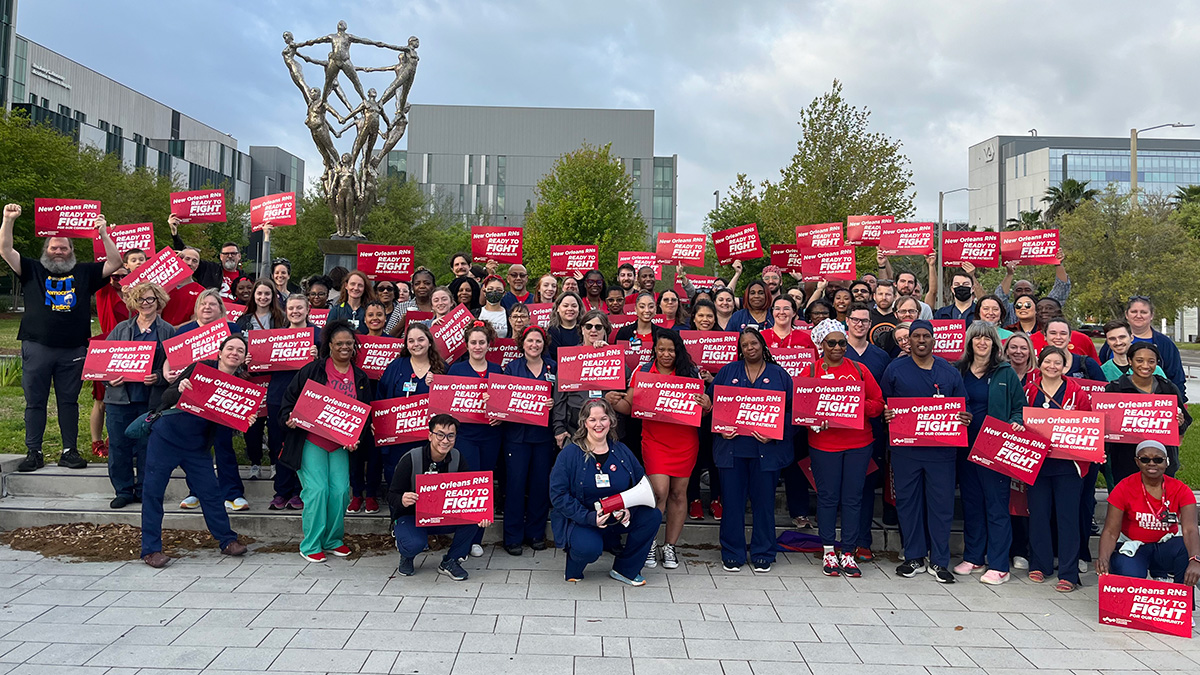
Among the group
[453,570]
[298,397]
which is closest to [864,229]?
[453,570]

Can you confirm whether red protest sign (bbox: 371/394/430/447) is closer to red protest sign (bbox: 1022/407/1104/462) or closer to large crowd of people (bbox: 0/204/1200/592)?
large crowd of people (bbox: 0/204/1200/592)

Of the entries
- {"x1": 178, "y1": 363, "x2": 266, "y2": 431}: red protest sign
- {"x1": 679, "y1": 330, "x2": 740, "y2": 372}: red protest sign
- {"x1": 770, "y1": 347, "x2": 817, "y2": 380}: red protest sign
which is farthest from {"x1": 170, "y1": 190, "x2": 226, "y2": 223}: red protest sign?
{"x1": 770, "y1": 347, "x2": 817, "y2": 380}: red protest sign

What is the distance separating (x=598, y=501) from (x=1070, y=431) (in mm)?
3915

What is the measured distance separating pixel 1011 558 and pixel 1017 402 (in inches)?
63.3

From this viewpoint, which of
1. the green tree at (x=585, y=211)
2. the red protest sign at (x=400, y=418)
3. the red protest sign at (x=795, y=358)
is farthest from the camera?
the green tree at (x=585, y=211)

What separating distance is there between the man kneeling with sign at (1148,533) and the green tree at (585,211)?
27.3m

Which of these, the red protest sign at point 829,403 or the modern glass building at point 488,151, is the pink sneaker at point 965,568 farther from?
the modern glass building at point 488,151

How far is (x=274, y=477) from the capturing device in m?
8.16

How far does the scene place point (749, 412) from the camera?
687cm

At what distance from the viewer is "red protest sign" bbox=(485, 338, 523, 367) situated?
752cm

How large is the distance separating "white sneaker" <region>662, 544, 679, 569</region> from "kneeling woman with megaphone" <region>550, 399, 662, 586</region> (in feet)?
1.55

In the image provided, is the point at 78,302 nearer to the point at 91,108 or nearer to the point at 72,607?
the point at 72,607

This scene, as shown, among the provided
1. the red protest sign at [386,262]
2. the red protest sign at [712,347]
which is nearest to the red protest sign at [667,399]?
the red protest sign at [712,347]

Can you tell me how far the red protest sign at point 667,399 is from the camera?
22.7 feet
